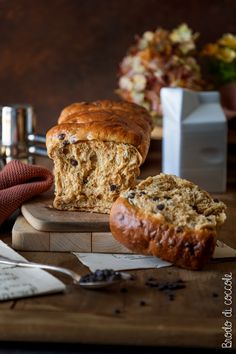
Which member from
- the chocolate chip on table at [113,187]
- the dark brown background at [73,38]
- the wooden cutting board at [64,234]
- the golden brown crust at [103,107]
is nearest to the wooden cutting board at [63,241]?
the wooden cutting board at [64,234]

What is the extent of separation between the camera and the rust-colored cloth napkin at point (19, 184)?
8.82 ft

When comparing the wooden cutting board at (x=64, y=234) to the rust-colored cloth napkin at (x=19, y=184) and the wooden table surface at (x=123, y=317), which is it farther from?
the wooden table surface at (x=123, y=317)

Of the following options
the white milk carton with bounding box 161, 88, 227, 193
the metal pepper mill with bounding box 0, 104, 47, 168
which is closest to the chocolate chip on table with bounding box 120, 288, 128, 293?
the white milk carton with bounding box 161, 88, 227, 193

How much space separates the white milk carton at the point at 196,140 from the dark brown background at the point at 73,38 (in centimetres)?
177

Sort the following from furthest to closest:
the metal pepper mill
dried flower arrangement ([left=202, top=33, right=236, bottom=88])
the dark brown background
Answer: the dark brown background
dried flower arrangement ([left=202, top=33, right=236, bottom=88])
the metal pepper mill

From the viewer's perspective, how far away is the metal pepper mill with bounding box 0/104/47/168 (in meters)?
3.73

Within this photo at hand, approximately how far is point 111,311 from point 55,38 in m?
3.37

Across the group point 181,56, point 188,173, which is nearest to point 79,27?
point 181,56

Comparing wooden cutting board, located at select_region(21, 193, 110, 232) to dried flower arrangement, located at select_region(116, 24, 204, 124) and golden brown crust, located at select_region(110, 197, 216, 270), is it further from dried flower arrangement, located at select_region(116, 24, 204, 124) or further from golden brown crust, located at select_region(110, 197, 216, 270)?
dried flower arrangement, located at select_region(116, 24, 204, 124)

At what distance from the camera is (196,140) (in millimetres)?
3248

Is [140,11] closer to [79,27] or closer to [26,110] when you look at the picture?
[79,27]

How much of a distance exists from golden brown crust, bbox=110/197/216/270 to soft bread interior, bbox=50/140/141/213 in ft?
1.21

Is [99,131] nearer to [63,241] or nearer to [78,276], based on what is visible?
[63,241]

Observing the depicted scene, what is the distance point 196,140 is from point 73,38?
6.68 ft
